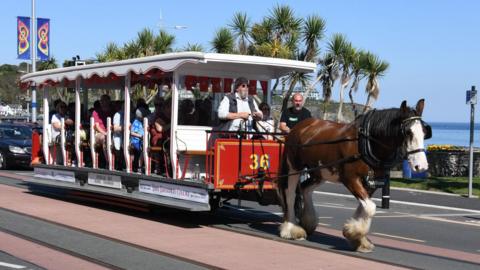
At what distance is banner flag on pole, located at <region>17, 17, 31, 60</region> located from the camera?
3553 cm

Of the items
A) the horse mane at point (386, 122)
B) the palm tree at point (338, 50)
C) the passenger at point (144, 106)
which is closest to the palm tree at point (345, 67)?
the palm tree at point (338, 50)

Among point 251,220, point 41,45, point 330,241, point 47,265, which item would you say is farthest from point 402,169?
point 41,45

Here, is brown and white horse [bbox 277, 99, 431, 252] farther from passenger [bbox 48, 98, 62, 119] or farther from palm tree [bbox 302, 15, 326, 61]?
palm tree [bbox 302, 15, 326, 61]

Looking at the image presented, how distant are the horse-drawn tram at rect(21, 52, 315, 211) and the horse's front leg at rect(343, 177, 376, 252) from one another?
2244mm

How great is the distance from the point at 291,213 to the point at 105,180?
4.53 meters

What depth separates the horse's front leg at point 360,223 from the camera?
8992 millimetres

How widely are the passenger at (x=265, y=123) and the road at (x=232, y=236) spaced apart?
1616mm

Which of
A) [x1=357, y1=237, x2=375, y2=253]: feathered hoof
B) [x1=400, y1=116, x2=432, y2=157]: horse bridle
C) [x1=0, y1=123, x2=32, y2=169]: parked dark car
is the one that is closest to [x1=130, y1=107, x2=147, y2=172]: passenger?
[x1=357, y1=237, x2=375, y2=253]: feathered hoof

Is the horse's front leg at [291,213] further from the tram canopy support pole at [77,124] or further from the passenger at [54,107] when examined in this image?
the passenger at [54,107]

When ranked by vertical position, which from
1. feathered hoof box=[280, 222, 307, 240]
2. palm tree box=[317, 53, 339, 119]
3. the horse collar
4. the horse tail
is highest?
palm tree box=[317, 53, 339, 119]

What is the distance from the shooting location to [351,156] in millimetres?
9336

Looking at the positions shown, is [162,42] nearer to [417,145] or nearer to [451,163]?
[451,163]

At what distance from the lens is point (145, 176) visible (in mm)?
12180

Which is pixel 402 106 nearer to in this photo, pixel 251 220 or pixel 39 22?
pixel 251 220
